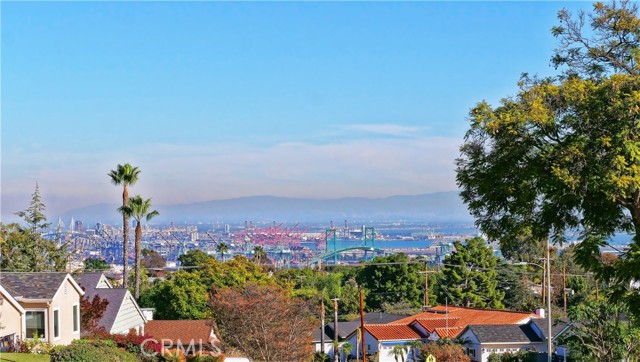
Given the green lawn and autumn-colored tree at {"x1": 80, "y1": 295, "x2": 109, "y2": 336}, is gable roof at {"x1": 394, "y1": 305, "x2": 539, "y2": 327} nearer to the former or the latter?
autumn-colored tree at {"x1": 80, "y1": 295, "x2": 109, "y2": 336}

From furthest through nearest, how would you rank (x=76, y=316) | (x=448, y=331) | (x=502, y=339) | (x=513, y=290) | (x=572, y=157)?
(x=513, y=290), (x=448, y=331), (x=502, y=339), (x=76, y=316), (x=572, y=157)

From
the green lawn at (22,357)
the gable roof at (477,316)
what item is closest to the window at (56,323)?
the green lawn at (22,357)

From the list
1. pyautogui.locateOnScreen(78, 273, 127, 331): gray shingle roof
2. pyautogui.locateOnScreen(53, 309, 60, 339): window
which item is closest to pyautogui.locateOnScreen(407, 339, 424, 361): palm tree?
pyautogui.locateOnScreen(78, 273, 127, 331): gray shingle roof

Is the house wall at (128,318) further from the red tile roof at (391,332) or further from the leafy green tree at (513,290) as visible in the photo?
the leafy green tree at (513,290)

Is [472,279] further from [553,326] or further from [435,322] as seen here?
[553,326]

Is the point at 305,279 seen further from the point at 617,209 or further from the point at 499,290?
the point at 617,209

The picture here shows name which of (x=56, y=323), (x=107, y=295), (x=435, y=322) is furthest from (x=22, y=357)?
(x=435, y=322)

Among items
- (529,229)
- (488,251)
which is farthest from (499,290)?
(529,229)
